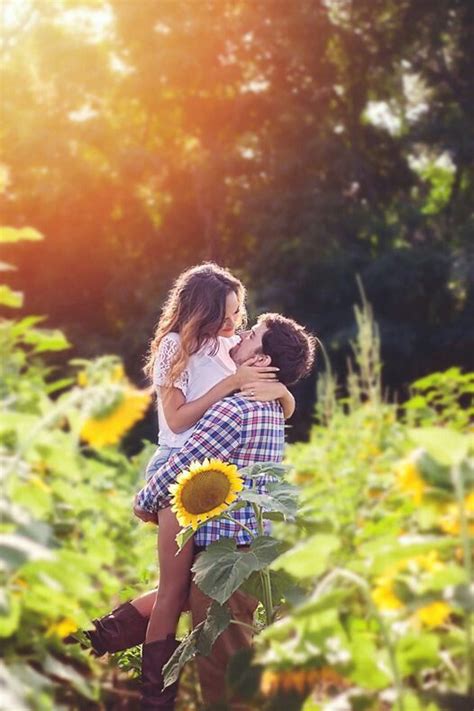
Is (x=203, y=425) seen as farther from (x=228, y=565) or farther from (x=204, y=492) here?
(x=228, y=565)

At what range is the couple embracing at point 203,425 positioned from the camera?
2.82 m

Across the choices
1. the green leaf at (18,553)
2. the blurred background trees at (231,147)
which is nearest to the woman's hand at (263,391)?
the green leaf at (18,553)

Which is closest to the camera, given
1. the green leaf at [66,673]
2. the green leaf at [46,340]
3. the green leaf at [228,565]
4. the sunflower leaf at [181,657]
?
the green leaf at [66,673]

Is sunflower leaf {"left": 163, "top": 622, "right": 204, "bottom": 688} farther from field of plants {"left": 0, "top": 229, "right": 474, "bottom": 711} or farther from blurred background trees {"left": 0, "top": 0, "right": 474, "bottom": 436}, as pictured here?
blurred background trees {"left": 0, "top": 0, "right": 474, "bottom": 436}

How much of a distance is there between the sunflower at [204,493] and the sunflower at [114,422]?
1117mm

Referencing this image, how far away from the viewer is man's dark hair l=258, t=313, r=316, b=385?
319 cm

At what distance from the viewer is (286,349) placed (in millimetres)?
3205

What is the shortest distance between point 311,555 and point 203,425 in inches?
61.1

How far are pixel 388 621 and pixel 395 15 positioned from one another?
62.7ft

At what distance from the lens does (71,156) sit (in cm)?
1881

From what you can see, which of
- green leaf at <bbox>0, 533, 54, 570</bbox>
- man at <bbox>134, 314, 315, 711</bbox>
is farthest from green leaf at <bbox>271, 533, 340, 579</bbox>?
man at <bbox>134, 314, 315, 711</bbox>

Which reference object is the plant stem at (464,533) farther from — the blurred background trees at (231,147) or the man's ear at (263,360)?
the blurred background trees at (231,147)

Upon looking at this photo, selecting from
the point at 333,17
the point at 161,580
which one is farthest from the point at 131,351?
the point at 161,580

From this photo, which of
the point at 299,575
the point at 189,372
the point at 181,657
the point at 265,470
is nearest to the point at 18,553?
the point at 299,575
